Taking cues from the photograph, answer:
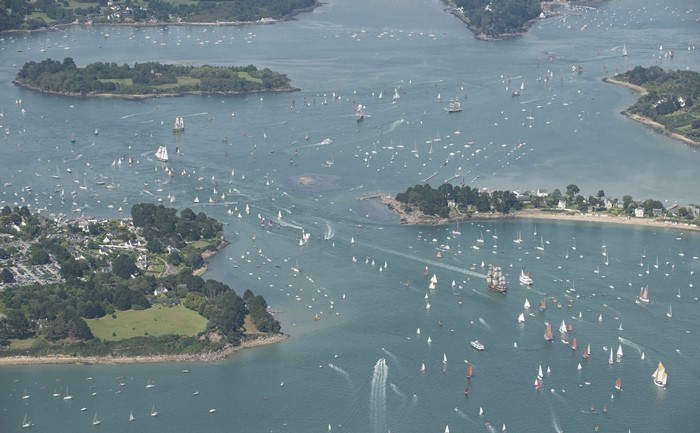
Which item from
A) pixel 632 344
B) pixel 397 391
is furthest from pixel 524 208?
pixel 397 391

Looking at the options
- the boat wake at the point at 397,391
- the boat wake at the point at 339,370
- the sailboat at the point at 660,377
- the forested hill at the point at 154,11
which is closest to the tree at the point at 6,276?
the boat wake at the point at 339,370

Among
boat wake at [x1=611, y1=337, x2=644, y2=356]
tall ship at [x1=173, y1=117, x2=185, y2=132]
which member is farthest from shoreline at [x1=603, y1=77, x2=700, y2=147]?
boat wake at [x1=611, y1=337, x2=644, y2=356]

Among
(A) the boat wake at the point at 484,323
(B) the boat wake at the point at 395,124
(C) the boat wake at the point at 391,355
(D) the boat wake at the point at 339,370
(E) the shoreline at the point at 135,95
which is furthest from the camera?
(E) the shoreline at the point at 135,95

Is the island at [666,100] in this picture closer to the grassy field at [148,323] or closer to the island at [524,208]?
the island at [524,208]

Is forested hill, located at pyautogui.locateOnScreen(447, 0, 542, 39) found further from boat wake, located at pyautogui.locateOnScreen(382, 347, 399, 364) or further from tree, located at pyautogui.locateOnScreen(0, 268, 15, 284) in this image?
boat wake, located at pyautogui.locateOnScreen(382, 347, 399, 364)

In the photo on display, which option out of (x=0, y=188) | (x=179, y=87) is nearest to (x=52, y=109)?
(x=179, y=87)

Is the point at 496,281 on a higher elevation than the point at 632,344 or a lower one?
higher

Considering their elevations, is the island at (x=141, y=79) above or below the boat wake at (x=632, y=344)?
above

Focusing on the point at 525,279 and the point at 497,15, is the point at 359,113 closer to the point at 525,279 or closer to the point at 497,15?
the point at 525,279
